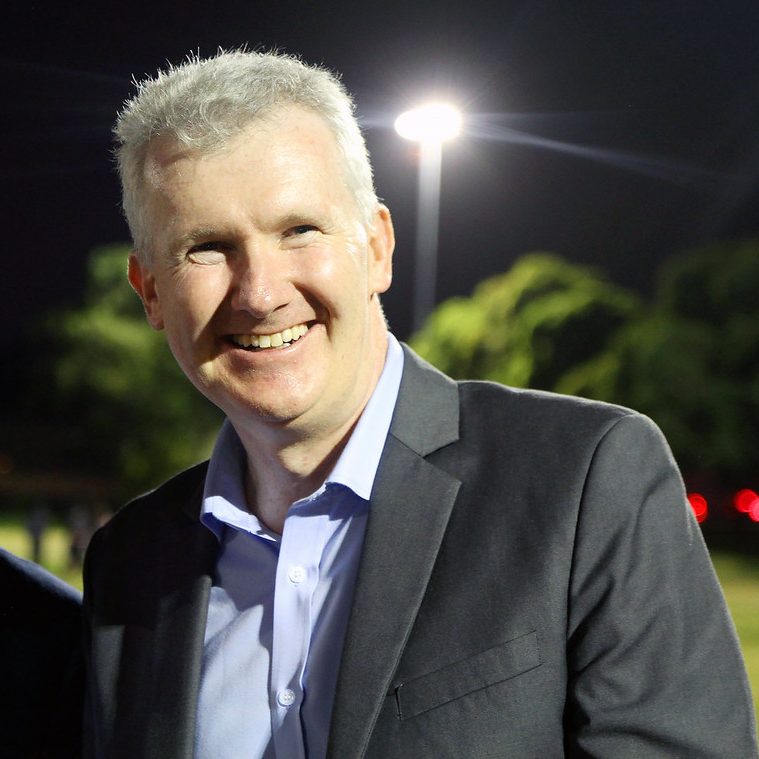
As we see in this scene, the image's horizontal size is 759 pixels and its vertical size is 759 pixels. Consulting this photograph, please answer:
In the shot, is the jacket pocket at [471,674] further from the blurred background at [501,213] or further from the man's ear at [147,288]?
the blurred background at [501,213]

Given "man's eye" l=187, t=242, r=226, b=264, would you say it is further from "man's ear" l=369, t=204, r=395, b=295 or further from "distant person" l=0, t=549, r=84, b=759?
"distant person" l=0, t=549, r=84, b=759

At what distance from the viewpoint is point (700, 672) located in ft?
2.94

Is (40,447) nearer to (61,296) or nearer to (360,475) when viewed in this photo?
(61,296)

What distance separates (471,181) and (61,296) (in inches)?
98.1

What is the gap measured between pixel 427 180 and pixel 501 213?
0.61 metres

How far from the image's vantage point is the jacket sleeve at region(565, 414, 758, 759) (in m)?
0.89

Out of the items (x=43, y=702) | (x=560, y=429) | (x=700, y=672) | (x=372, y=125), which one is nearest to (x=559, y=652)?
(x=700, y=672)

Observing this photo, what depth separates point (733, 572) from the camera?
9.84ft

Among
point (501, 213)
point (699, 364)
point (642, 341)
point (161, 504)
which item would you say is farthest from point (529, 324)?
point (161, 504)

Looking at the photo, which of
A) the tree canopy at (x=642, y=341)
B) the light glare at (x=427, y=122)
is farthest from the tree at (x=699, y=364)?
the light glare at (x=427, y=122)

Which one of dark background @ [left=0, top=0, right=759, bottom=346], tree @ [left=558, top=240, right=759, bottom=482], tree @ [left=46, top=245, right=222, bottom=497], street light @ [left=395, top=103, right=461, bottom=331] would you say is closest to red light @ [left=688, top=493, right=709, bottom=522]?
tree @ [left=558, top=240, right=759, bottom=482]

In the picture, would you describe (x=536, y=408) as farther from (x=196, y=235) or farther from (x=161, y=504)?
(x=161, y=504)

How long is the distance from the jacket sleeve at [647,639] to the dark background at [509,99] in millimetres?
2075

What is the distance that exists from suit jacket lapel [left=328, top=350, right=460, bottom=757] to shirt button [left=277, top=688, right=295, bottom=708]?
0.28ft
